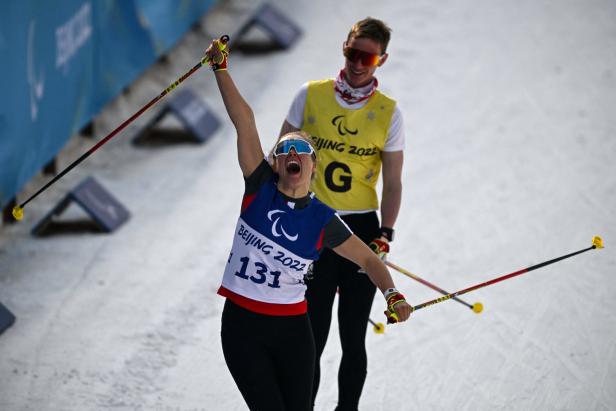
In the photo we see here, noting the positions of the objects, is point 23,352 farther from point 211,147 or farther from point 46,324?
point 211,147

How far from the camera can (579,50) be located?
11.7 metres

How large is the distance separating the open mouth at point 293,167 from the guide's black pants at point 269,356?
1.91 feet

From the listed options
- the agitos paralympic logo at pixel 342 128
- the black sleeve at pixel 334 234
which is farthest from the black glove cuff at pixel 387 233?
the black sleeve at pixel 334 234

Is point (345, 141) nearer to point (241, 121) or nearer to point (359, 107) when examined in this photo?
point (359, 107)

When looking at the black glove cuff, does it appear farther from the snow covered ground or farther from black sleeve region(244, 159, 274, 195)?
the snow covered ground

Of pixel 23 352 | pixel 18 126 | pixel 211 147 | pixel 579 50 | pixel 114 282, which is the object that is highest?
pixel 579 50

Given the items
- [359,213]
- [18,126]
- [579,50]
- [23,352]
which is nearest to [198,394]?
[23,352]

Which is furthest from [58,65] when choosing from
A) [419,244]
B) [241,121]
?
[241,121]

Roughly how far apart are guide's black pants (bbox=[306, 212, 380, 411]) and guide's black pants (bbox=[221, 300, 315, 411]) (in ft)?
2.15

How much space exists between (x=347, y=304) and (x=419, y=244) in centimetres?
283

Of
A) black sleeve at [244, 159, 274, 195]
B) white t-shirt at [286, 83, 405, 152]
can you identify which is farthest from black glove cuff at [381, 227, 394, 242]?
black sleeve at [244, 159, 274, 195]

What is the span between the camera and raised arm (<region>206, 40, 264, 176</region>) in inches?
157

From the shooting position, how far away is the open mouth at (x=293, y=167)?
153 inches

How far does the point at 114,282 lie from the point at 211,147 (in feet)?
8.95
